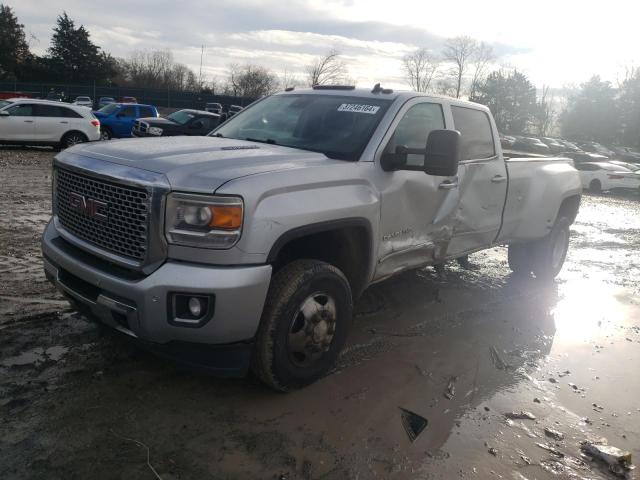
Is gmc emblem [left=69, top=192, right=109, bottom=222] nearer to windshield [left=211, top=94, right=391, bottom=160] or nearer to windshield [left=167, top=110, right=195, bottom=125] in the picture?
windshield [left=211, top=94, right=391, bottom=160]

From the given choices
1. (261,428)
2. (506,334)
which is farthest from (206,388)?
(506,334)

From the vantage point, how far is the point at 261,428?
3.09 m

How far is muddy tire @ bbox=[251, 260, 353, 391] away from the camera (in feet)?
10.3

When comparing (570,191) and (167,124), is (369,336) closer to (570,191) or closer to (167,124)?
(570,191)

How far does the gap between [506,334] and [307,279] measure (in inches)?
95.7

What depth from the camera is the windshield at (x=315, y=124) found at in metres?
3.96

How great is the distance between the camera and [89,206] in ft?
10.7

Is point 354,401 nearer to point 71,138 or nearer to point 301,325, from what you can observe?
point 301,325

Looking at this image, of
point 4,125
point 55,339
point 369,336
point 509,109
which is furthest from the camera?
point 509,109

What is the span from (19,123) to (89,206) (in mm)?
15211

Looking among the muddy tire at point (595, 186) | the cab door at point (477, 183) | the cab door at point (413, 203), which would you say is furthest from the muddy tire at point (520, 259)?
the muddy tire at point (595, 186)

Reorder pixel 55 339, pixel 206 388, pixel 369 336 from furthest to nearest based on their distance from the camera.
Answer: pixel 369 336, pixel 55 339, pixel 206 388

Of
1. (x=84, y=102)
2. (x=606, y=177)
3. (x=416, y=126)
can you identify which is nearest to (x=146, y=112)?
(x=606, y=177)

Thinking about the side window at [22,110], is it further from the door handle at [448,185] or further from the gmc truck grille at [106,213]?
the door handle at [448,185]
